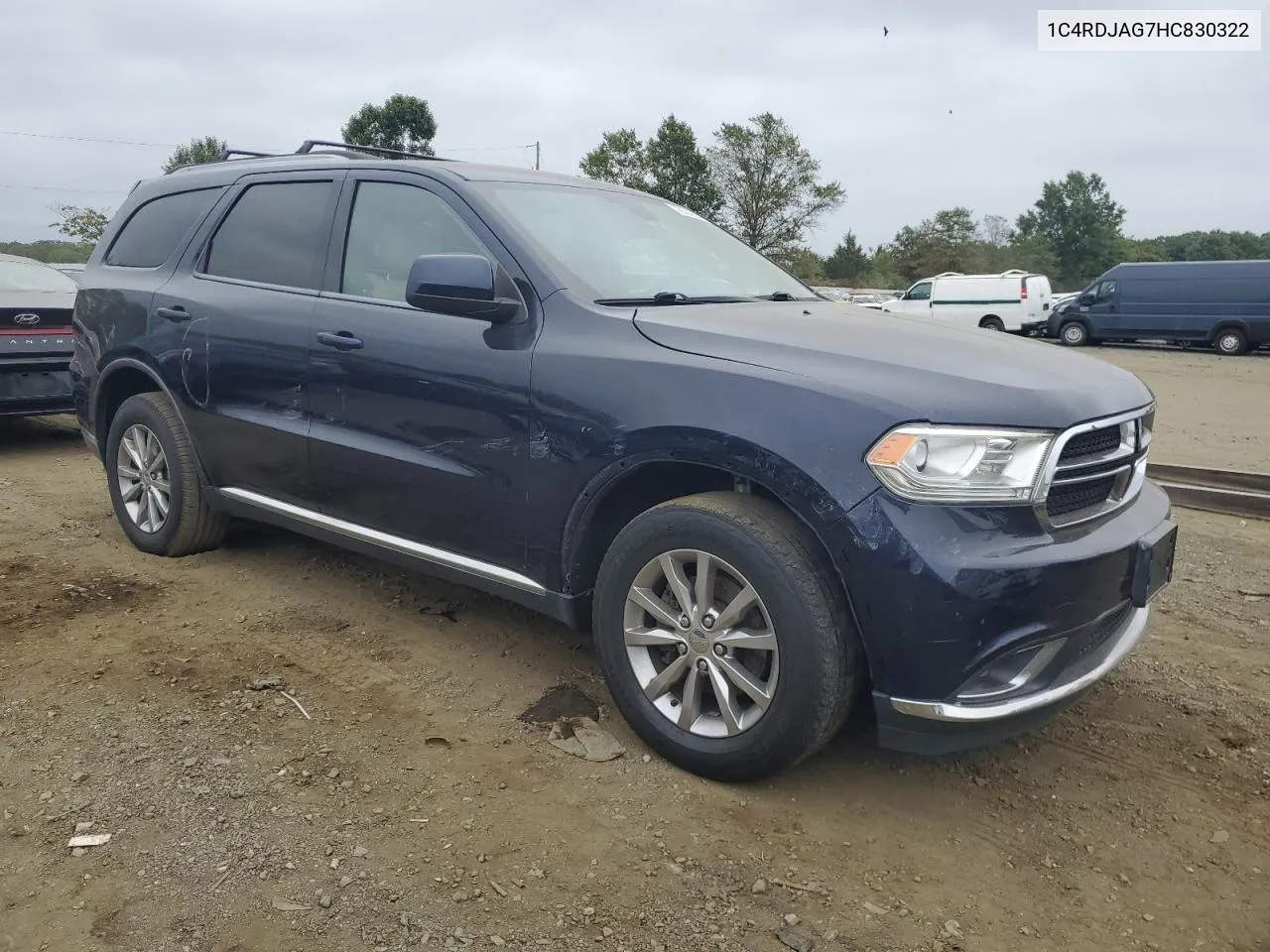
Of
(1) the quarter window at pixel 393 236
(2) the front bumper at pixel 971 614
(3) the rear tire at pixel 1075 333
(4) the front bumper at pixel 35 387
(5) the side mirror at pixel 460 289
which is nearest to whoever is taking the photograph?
(2) the front bumper at pixel 971 614

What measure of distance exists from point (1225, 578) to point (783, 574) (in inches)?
121

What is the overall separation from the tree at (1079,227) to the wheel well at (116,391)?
89383 mm

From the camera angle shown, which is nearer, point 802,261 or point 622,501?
point 622,501

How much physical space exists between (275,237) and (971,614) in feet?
10.5

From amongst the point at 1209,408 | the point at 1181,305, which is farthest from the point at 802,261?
the point at 1209,408

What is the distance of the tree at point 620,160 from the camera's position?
49.4m

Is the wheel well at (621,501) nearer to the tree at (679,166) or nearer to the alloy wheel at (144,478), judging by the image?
the alloy wheel at (144,478)

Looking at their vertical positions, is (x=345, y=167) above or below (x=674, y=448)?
above

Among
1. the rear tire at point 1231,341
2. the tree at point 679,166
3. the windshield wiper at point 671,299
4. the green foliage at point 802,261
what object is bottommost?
the rear tire at point 1231,341

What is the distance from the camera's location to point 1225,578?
4484 mm

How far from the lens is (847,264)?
7606 cm

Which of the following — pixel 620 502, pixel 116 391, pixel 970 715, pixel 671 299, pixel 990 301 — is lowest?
pixel 970 715

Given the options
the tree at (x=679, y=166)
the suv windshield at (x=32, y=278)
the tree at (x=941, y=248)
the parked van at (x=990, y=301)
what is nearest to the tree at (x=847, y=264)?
the tree at (x=941, y=248)

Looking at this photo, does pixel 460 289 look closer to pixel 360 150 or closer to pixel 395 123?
pixel 360 150
